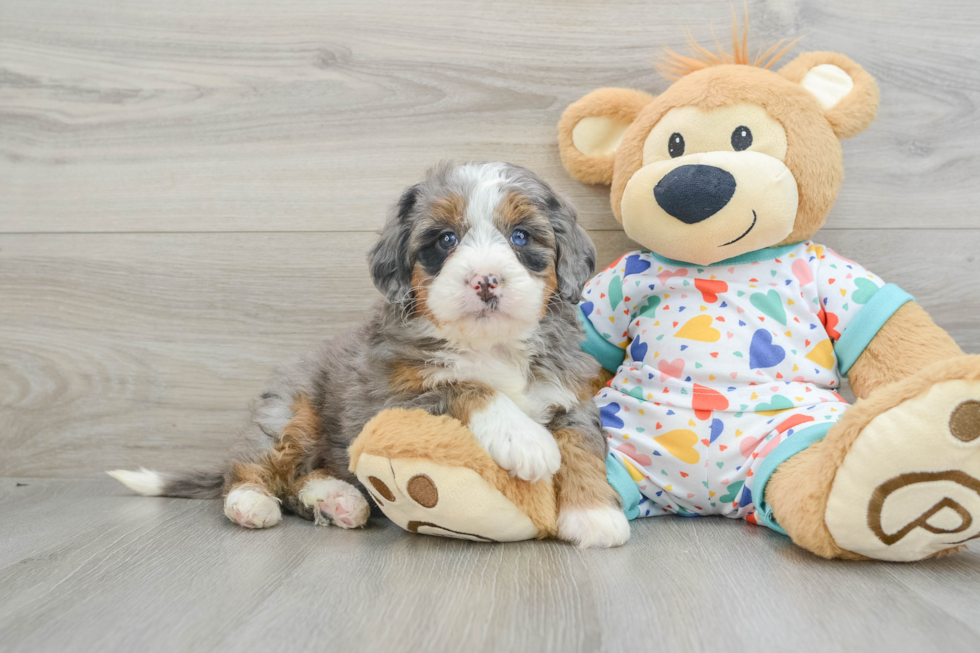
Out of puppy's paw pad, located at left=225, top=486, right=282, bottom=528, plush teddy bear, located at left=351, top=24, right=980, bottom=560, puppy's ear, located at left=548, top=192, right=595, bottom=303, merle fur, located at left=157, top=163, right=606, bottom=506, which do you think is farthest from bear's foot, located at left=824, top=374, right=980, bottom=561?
puppy's paw pad, located at left=225, top=486, right=282, bottom=528

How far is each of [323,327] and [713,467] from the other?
1.30m

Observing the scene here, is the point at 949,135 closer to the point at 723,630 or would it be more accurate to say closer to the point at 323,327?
the point at 723,630

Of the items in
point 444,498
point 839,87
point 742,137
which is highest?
point 839,87

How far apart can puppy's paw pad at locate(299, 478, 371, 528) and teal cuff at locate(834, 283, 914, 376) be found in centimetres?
128

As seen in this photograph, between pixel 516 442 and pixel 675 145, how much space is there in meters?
0.90

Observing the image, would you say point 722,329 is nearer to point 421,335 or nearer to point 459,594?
point 421,335

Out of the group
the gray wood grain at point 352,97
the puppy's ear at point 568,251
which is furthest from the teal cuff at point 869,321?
the puppy's ear at point 568,251

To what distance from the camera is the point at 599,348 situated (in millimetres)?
2014

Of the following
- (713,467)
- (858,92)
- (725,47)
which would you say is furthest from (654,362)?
(725,47)

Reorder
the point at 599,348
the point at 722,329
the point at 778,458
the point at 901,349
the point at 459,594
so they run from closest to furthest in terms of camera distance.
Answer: the point at 459,594 → the point at 778,458 → the point at 901,349 → the point at 722,329 → the point at 599,348

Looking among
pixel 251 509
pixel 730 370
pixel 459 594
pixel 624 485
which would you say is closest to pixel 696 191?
pixel 730 370

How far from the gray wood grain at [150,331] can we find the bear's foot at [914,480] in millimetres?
1493

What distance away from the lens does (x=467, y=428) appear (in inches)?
60.4

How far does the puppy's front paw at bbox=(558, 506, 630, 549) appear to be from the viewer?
1.55 meters
